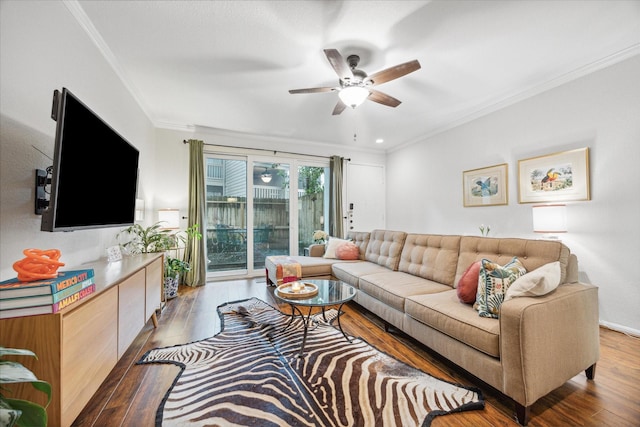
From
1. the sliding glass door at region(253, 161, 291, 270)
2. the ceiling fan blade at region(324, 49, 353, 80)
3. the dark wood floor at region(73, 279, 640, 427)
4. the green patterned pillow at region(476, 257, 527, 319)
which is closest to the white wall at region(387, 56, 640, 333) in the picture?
the dark wood floor at region(73, 279, 640, 427)

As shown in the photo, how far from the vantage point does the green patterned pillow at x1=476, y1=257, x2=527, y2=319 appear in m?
1.71

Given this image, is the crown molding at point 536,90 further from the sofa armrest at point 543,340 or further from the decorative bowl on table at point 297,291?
the decorative bowl on table at point 297,291

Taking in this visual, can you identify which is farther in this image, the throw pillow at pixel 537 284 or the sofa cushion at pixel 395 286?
the sofa cushion at pixel 395 286

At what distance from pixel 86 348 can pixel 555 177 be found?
4300 mm

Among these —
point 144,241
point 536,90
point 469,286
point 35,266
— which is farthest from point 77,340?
point 536,90

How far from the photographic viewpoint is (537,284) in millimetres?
1491

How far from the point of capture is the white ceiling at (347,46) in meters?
1.97

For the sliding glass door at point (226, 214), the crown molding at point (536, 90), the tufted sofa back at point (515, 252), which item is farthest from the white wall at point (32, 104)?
the crown molding at point (536, 90)

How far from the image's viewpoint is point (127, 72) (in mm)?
2779

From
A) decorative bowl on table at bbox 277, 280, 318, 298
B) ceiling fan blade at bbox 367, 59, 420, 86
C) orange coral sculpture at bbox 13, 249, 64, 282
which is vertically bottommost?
decorative bowl on table at bbox 277, 280, 318, 298

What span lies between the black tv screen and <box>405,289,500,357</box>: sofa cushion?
2390mm

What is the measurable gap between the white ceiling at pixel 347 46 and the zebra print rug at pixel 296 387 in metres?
2.67

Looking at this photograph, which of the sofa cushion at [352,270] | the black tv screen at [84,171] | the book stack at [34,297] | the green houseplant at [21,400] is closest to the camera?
the green houseplant at [21,400]

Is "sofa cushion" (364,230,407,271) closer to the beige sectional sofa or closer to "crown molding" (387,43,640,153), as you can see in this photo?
the beige sectional sofa
